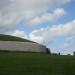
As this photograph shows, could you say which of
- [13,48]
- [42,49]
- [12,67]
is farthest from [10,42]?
[12,67]

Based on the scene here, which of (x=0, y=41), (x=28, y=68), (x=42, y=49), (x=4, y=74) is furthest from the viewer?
(x=42, y=49)

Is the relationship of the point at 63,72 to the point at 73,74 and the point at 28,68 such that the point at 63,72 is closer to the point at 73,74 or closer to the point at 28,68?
the point at 73,74

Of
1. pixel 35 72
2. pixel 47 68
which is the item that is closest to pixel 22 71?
pixel 35 72

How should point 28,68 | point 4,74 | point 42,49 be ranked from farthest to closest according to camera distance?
point 42,49
point 28,68
point 4,74

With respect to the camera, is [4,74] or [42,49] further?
[42,49]

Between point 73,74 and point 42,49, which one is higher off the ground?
point 42,49

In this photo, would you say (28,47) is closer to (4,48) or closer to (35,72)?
(4,48)

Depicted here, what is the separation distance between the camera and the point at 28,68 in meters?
16.2

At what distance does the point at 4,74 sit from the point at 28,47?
26959mm

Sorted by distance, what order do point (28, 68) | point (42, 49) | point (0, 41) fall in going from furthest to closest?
point (42, 49) < point (0, 41) < point (28, 68)

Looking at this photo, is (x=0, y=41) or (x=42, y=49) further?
(x=42, y=49)

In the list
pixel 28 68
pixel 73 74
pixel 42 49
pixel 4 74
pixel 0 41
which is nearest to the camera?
pixel 4 74

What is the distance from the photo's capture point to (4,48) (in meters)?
40.2

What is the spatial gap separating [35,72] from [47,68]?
170cm
